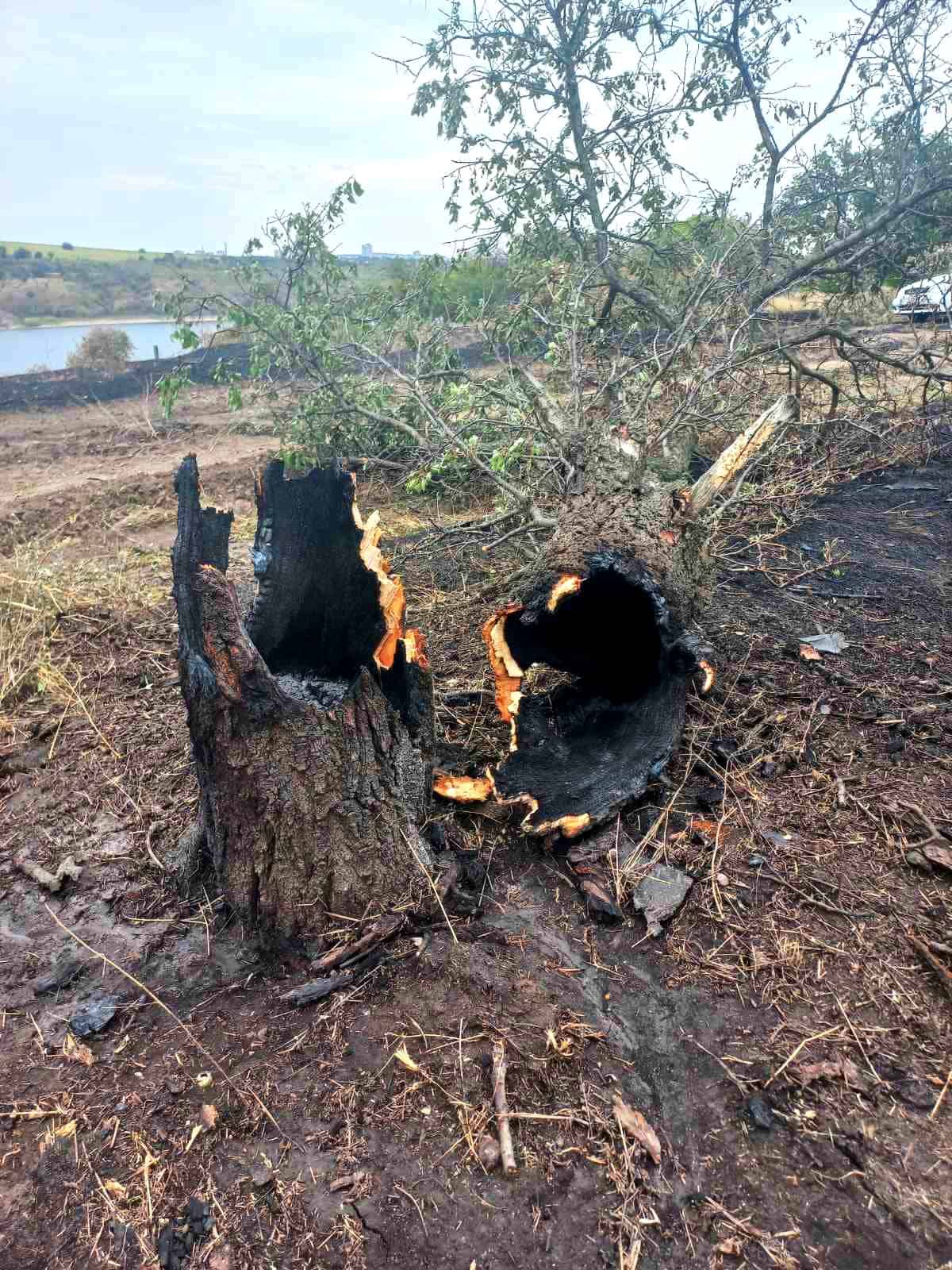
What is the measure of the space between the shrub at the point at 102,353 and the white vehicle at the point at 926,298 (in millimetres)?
10833

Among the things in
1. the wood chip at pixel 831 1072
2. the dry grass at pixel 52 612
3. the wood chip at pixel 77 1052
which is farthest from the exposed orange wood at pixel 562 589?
the dry grass at pixel 52 612

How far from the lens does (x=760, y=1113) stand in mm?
1562

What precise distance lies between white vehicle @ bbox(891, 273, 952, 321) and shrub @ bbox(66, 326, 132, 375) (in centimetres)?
1083

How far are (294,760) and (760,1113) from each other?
1335mm

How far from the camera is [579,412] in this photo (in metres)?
3.87

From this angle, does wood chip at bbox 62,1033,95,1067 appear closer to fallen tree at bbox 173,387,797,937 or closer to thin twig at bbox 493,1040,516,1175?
fallen tree at bbox 173,387,797,937

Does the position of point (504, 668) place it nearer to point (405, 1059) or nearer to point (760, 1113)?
point (405, 1059)

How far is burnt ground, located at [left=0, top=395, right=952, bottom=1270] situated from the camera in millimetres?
1398

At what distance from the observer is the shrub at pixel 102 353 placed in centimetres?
1176

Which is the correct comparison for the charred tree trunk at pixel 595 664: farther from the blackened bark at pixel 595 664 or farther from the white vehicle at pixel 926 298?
the white vehicle at pixel 926 298

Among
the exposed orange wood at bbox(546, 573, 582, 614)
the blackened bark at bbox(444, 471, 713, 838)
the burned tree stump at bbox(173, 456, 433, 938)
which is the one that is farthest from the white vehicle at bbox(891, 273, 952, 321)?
the burned tree stump at bbox(173, 456, 433, 938)

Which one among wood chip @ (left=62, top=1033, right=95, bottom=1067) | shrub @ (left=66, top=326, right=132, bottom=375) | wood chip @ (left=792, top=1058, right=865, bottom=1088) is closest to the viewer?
wood chip @ (left=792, top=1058, right=865, bottom=1088)

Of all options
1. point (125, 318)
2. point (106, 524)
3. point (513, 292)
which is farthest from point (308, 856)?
point (125, 318)

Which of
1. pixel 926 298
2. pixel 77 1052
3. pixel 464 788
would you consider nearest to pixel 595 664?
pixel 464 788
